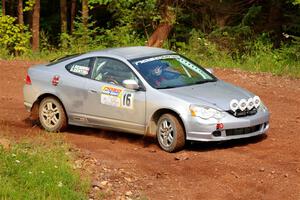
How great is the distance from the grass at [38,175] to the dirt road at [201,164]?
1.40ft

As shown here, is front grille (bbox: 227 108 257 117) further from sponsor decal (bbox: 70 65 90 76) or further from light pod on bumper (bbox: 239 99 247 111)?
sponsor decal (bbox: 70 65 90 76)

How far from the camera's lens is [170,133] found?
34.1 ft

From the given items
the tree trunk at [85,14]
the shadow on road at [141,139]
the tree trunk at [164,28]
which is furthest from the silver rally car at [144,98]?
the tree trunk at [85,14]

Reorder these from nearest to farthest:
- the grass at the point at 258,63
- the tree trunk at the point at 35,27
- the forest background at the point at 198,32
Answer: the grass at the point at 258,63 < the forest background at the point at 198,32 < the tree trunk at the point at 35,27

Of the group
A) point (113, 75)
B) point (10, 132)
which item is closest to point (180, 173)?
point (113, 75)

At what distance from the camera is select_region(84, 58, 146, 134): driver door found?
10844 millimetres

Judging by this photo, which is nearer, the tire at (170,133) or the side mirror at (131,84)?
the tire at (170,133)

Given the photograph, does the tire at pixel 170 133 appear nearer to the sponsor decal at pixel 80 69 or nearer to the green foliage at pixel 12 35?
the sponsor decal at pixel 80 69

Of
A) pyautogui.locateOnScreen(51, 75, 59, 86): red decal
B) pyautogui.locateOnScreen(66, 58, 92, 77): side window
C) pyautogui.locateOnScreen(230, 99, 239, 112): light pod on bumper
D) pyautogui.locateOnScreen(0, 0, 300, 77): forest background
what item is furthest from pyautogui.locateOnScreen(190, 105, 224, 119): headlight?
pyautogui.locateOnScreen(0, 0, 300, 77): forest background

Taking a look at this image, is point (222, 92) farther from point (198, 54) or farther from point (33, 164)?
point (198, 54)

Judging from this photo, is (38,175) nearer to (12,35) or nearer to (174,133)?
(174,133)

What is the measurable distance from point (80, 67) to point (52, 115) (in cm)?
91

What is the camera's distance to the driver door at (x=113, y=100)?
10.8 m

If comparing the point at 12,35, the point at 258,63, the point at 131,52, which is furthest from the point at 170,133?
the point at 12,35
